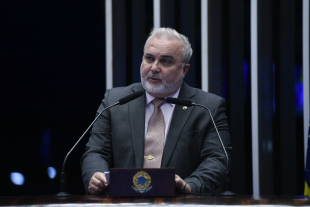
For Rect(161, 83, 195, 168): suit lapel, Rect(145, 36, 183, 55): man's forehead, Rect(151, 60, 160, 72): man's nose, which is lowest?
Rect(161, 83, 195, 168): suit lapel

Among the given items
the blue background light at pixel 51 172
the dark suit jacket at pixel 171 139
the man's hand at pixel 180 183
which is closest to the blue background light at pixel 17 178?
the blue background light at pixel 51 172

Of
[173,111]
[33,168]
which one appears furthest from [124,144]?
[33,168]

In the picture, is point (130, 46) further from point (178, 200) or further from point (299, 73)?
point (178, 200)

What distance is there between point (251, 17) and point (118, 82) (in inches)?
41.6

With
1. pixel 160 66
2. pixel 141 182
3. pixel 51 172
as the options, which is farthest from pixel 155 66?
pixel 51 172

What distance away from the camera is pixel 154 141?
82.1 inches

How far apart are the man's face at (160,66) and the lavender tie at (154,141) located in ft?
0.50

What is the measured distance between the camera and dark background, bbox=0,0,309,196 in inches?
108

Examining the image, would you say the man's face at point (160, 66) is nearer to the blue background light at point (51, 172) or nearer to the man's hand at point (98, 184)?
the man's hand at point (98, 184)

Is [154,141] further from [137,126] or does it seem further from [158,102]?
[158,102]

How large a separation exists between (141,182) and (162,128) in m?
0.70

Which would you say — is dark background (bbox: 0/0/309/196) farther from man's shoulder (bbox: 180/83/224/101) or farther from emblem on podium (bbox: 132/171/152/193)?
emblem on podium (bbox: 132/171/152/193)

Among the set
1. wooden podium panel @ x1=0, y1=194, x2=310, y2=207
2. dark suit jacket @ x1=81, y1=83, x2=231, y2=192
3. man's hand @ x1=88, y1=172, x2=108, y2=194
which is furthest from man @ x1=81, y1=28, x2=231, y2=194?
wooden podium panel @ x1=0, y1=194, x2=310, y2=207

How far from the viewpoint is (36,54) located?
112 inches
